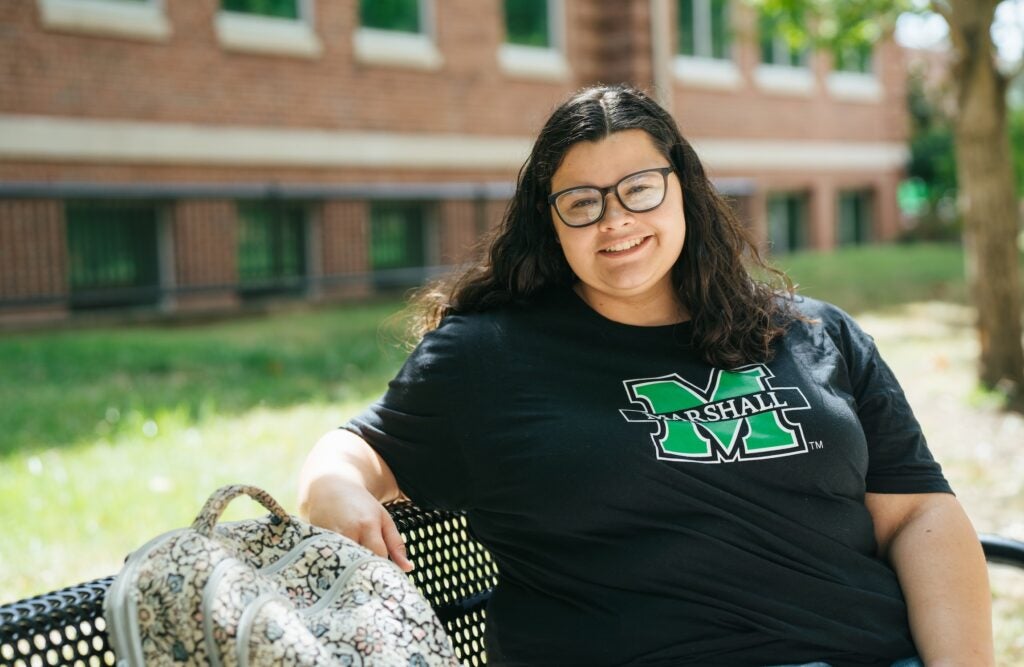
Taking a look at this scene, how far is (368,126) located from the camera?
44.5 ft

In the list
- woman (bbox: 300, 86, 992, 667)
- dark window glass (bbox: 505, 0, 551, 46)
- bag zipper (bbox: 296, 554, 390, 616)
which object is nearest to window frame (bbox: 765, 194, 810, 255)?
dark window glass (bbox: 505, 0, 551, 46)

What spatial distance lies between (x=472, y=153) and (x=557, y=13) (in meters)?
2.65

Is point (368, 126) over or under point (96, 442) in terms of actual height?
over

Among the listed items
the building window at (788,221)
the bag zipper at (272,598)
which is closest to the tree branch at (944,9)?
the bag zipper at (272,598)

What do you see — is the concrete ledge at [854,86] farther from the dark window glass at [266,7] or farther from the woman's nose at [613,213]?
the woman's nose at [613,213]

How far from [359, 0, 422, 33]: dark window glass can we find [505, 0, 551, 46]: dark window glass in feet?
5.16

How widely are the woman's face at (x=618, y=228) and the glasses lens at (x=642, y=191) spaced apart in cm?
1

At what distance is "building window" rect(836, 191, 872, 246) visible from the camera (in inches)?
926

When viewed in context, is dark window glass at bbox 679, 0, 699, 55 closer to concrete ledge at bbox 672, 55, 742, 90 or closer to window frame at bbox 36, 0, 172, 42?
concrete ledge at bbox 672, 55, 742, 90

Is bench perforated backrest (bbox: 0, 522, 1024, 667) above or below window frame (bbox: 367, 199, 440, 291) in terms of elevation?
below

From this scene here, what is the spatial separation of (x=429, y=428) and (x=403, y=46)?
482 inches

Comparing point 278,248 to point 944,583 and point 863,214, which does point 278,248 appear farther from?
point 863,214

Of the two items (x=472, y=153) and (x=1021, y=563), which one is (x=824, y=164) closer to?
(x=472, y=153)

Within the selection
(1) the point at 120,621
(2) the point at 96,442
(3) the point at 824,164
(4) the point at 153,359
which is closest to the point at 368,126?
(4) the point at 153,359
